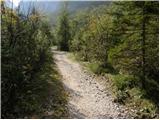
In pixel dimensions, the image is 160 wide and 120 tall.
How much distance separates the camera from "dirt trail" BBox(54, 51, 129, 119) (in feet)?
41.0

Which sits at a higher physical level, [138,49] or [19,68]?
[138,49]

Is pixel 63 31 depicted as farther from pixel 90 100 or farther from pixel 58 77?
pixel 90 100

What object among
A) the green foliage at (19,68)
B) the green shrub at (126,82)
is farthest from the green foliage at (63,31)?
the green foliage at (19,68)

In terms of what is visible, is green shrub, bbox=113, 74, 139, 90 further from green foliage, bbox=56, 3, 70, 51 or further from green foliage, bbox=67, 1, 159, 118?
green foliage, bbox=56, 3, 70, 51

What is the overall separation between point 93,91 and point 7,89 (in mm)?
6513

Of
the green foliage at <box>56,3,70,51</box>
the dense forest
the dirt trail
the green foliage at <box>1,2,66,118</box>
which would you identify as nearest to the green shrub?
the dense forest

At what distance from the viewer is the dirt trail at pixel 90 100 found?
1248 cm

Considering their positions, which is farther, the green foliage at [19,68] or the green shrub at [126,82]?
the green shrub at [126,82]

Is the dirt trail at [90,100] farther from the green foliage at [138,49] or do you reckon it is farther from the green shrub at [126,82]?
the green foliage at [138,49]

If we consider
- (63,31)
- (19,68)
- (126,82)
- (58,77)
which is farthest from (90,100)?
(63,31)

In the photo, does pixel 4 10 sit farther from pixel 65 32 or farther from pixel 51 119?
pixel 65 32

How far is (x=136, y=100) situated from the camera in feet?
48.1

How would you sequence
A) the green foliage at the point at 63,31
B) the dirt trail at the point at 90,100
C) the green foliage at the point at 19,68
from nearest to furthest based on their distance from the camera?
the green foliage at the point at 19,68 → the dirt trail at the point at 90,100 → the green foliage at the point at 63,31

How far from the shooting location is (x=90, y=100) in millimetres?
14484
